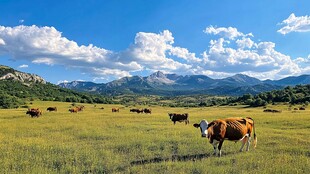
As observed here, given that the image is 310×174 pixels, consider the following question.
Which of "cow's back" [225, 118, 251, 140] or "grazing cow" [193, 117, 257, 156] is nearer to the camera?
"grazing cow" [193, 117, 257, 156]

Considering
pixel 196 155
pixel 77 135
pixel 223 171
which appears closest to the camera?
pixel 223 171

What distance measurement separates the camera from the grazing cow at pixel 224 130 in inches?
650

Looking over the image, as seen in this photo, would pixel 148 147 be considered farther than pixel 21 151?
Yes

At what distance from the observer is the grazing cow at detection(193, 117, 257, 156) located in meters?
16.5

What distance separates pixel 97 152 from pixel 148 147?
365 cm

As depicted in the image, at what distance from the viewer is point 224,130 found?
55.6 feet

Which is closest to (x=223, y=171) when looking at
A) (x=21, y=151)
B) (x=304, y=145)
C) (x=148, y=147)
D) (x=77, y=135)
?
(x=148, y=147)

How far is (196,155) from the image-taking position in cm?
1658

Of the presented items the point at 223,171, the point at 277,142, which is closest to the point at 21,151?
the point at 223,171

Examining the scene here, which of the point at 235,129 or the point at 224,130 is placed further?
the point at 235,129

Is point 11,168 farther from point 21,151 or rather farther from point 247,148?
point 247,148

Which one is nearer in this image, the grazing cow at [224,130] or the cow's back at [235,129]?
the grazing cow at [224,130]

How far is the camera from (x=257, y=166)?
13.6 metres

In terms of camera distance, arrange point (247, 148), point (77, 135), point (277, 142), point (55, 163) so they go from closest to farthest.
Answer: point (55, 163)
point (247, 148)
point (277, 142)
point (77, 135)
